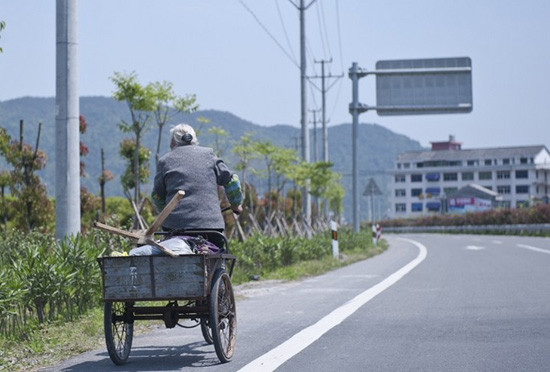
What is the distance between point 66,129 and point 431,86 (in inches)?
957

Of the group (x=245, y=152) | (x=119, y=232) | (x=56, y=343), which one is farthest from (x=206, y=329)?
(x=245, y=152)

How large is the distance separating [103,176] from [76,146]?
13.2m

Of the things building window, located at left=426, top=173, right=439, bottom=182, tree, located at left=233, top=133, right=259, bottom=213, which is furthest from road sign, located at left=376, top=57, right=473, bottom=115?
building window, located at left=426, top=173, right=439, bottom=182

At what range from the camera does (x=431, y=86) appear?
109 feet

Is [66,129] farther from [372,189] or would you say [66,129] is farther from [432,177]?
[432,177]

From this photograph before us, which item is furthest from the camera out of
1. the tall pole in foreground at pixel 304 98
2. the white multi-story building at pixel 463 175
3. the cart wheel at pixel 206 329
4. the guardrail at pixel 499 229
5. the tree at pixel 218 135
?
the white multi-story building at pixel 463 175

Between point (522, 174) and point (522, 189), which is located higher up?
point (522, 174)

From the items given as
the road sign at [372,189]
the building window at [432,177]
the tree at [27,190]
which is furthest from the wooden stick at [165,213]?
the building window at [432,177]

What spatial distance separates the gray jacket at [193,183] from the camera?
6980 mm

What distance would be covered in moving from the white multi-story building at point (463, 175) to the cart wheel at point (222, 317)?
12924 cm

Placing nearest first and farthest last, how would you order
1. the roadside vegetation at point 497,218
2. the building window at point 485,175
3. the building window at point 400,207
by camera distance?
the roadside vegetation at point 497,218 → the building window at point 485,175 → the building window at point 400,207

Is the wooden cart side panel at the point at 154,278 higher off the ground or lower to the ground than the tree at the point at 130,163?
lower

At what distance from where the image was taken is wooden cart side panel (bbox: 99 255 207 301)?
254 inches

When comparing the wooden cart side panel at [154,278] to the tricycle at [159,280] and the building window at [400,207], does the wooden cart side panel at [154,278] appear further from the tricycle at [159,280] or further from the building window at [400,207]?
the building window at [400,207]
